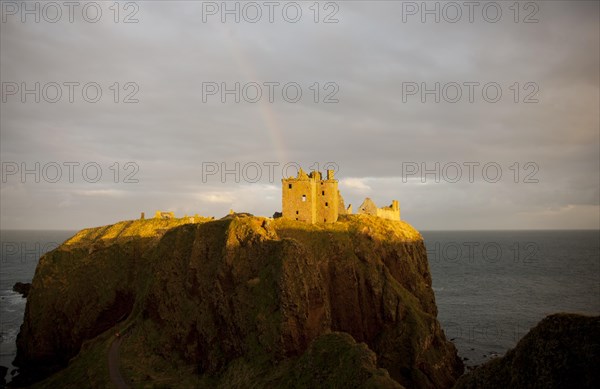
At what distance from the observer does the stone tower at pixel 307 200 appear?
82.0 m

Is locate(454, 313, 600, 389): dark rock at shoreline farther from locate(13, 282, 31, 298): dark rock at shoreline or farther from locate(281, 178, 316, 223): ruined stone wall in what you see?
locate(13, 282, 31, 298): dark rock at shoreline

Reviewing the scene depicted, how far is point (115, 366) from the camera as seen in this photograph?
58.9m

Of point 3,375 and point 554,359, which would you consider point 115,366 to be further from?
point 554,359

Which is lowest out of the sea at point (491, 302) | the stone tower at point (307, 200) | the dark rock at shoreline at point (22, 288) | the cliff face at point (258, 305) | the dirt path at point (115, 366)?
the sea at point (491, 302)

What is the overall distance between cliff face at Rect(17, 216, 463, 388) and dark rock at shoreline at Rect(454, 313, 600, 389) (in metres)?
14.9

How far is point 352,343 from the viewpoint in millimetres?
45938

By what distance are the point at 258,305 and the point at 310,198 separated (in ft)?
94.6

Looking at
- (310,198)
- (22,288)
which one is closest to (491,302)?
(310,198)

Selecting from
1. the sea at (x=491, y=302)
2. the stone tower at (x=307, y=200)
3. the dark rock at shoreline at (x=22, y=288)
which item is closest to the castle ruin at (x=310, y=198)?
the stone tower at (x=307, y=200)

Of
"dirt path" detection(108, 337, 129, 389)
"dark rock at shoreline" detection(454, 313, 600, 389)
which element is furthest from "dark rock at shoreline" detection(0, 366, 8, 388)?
"dark rock at shoreline" detection(454, 313, 600, 389)

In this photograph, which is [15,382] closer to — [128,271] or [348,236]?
[128,271]

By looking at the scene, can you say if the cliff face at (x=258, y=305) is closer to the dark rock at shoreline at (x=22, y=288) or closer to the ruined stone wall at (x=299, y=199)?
the ruined stone wall at (x=299, y=199)

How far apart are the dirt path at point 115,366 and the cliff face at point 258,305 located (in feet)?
4.86

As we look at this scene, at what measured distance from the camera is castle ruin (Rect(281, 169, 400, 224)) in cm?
8206
